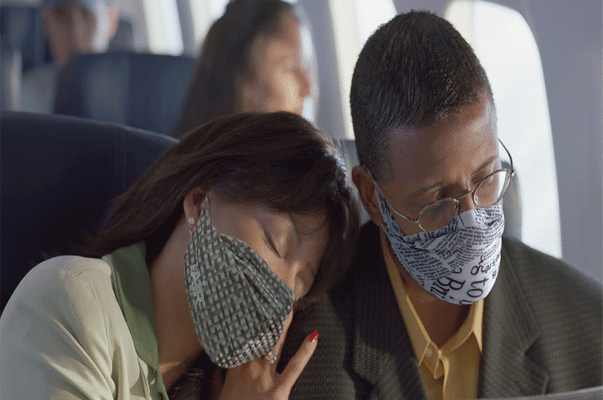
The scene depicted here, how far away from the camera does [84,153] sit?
4.58 ft

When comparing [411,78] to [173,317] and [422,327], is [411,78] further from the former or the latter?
[173,317]

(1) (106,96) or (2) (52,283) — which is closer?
(2) (52,283)

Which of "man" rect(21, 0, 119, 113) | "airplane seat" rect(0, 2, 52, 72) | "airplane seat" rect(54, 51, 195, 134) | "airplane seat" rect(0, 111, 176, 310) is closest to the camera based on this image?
"airplane seat" rect(0, 111, 176, 310)

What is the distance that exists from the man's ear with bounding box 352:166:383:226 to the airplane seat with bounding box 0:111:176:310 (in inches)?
22.8

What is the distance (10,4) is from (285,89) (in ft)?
10.3

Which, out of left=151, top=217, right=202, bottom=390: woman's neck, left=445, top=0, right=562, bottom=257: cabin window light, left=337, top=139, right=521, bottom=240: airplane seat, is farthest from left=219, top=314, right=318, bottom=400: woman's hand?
left=445, top=0, right=562, bottom=257: cabin window light

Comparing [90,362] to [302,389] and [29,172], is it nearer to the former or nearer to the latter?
[302,389]

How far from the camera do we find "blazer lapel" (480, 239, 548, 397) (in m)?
1.13

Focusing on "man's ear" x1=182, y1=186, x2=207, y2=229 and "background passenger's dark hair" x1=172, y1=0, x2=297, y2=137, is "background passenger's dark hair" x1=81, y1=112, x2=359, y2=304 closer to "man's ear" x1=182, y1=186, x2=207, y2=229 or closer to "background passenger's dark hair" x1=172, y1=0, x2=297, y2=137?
"man's ear" x1=182, y1=186, x2=207, y2=229

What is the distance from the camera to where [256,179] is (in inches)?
46.7

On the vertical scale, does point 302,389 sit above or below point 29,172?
below

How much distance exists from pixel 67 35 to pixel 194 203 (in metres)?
2.78

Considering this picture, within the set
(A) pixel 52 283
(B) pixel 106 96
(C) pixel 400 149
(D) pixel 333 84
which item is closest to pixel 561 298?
(C) pixel 400 149

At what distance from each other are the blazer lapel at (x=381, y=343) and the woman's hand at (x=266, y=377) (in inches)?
4.0
